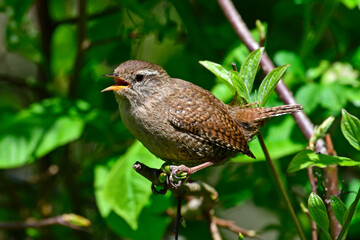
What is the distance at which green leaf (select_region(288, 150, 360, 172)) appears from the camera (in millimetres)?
1287

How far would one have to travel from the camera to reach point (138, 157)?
6.17 feet

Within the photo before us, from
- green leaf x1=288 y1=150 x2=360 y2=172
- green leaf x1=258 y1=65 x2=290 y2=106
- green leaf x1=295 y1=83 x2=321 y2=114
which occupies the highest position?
green leaf x1=258 y1=65 x2=290 y2=106

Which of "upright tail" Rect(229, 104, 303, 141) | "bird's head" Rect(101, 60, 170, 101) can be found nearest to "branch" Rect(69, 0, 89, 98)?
"bird's head" Rect(101, 60, 170, 101)

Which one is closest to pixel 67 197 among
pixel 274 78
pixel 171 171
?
pixel 171 171

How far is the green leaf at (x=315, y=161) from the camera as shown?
1287 mm

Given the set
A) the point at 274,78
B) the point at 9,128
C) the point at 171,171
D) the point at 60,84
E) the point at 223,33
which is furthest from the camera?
the point at 60,84

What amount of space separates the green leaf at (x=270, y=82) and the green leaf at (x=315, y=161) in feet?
0.59

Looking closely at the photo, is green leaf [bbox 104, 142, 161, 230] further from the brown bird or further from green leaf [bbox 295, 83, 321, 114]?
green leaf [bbox 295, 83, 321, 114]

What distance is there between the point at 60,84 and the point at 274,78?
1.63 metres

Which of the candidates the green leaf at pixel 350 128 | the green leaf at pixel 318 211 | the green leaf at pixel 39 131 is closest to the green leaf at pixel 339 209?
the green leaf at pixel 318 211

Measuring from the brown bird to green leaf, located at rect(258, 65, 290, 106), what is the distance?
0.33 metres

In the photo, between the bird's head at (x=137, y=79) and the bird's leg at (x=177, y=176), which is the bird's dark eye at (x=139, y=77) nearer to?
the bird's head at (x=137, y=79)

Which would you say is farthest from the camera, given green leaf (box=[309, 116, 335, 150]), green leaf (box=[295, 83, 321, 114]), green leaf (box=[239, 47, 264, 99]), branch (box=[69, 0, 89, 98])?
branch (box=[69, 0, 89, 98])

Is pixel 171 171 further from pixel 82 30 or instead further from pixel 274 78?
pixel 82 30
